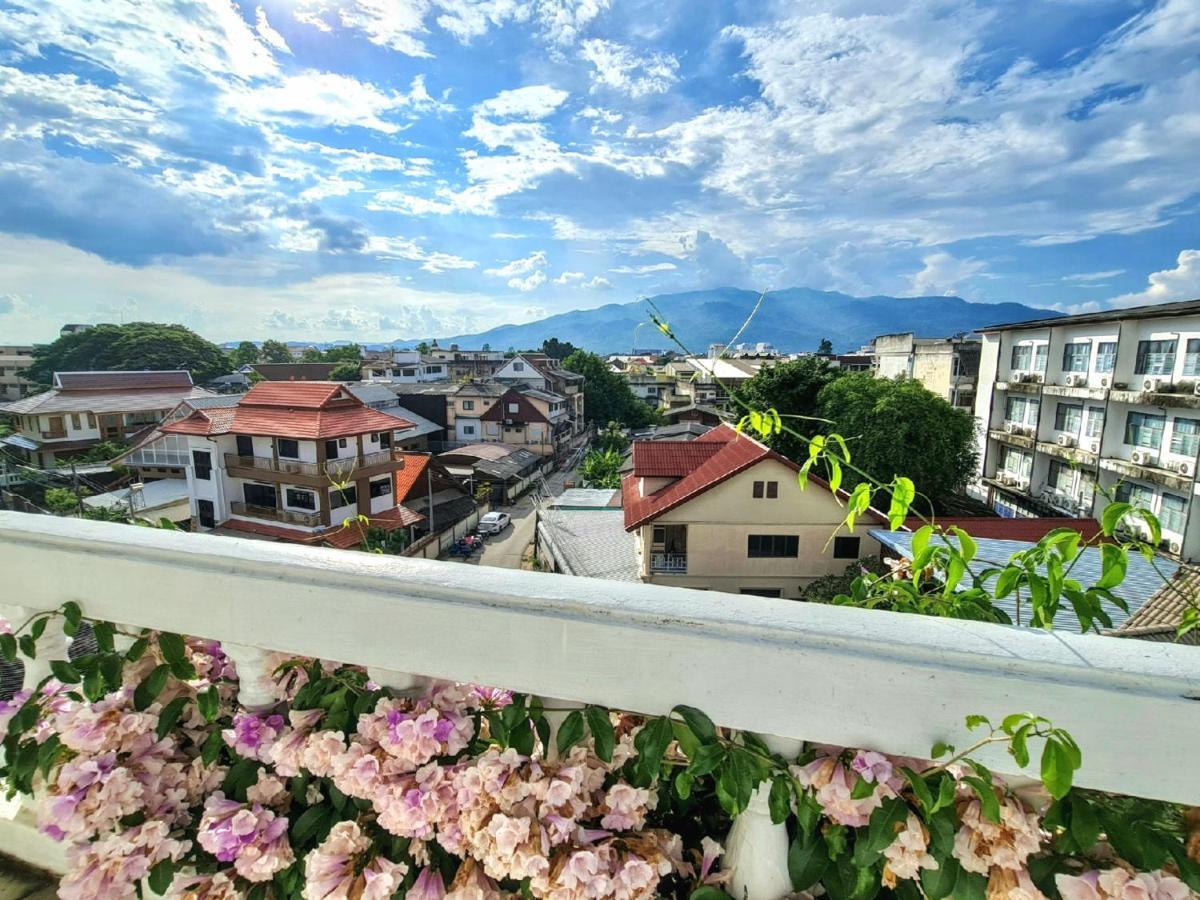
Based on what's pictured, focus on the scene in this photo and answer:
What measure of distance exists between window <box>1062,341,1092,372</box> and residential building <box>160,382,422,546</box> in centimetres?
1584

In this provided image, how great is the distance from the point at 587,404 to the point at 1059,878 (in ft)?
119

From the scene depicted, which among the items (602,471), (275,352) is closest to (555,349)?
(275,352)

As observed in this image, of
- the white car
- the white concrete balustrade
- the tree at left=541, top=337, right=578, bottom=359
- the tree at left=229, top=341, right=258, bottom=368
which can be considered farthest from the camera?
the tree at left=541, top=337, right=578, bottom=359

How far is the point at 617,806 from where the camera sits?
2.49ft

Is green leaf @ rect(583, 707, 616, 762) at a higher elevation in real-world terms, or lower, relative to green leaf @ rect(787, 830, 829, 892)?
higher

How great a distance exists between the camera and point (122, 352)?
3778 centimetres

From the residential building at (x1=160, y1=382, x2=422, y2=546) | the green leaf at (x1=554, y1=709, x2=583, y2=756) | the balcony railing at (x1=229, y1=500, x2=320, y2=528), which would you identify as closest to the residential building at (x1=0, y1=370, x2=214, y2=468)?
the residential building at (x1=160, y1=382, x2=422, y2=546)

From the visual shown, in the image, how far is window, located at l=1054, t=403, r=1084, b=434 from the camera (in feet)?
44.7

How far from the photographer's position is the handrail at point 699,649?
59cm

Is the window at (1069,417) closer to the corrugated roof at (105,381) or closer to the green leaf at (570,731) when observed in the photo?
the green leaf at (570,731)

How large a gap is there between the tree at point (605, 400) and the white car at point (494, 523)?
18096mm

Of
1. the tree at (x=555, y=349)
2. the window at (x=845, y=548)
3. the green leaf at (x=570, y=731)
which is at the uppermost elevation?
the tree at (x=555, y=349)

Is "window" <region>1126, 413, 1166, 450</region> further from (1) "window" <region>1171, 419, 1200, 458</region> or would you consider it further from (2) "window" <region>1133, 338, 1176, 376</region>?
(2) "window" <region>1133, 338, 1176, 376</region>

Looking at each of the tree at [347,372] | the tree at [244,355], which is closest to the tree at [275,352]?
the tree at [244,355]
